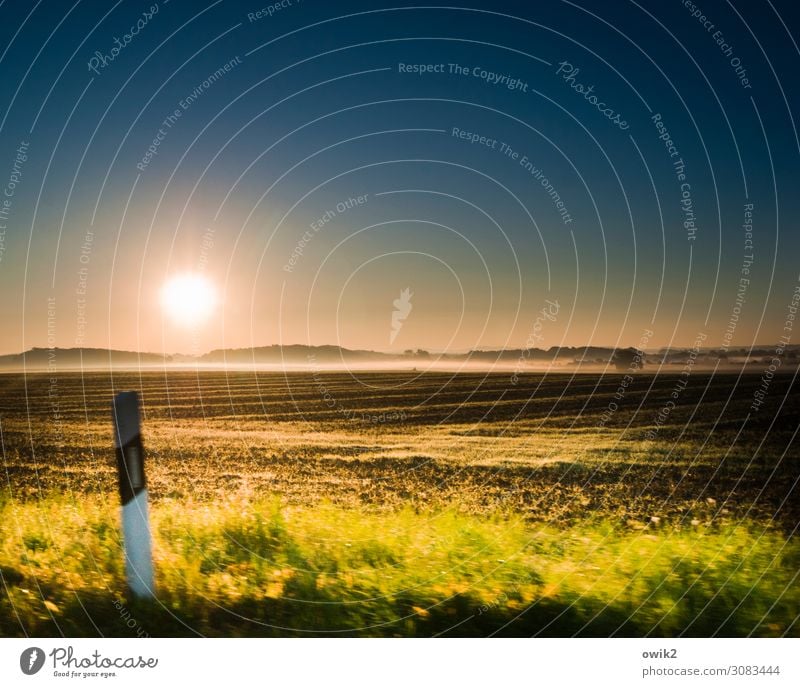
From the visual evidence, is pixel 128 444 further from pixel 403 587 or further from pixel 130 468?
pixel 403 587

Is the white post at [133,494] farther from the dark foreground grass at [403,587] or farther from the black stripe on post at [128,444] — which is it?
the dark foreground grass at [403,587]

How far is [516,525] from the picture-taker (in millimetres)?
5352

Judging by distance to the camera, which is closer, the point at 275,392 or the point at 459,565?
the point at 459,565

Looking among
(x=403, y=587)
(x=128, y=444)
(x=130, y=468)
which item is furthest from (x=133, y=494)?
(x=403, y=587)

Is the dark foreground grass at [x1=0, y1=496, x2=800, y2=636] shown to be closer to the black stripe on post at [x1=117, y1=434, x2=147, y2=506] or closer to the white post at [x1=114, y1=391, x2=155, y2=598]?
the white post at [x1=114, y1=391, x2=155, y2=598]

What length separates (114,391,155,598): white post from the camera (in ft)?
13.6

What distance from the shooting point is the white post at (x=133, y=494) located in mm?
4152

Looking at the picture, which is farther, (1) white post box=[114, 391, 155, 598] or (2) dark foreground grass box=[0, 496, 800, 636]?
(2) dark foreground grass box=[0, 496, 800, 636]

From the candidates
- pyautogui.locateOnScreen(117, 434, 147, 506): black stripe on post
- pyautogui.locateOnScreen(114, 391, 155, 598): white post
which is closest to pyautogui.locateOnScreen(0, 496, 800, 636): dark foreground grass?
pyautogui.locateOnScreen(114, 391, 155, 598): white post

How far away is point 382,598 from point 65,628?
204 centimetres

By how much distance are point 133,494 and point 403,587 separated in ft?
5.93

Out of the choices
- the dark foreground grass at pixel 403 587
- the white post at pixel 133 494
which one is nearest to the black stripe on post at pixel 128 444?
the white post at pixel 133 494
